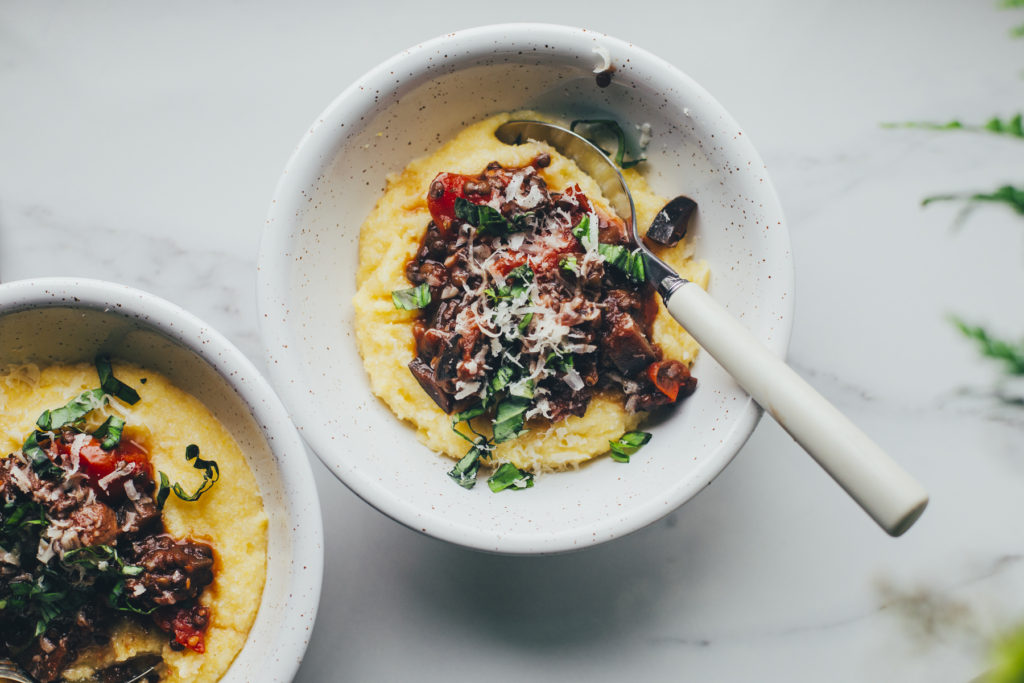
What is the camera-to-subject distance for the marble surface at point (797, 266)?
125 inches

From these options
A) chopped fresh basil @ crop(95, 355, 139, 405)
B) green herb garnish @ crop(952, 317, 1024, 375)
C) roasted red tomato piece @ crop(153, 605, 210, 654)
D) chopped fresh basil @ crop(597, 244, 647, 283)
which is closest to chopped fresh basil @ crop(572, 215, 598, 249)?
chopped fresh basil @ crop(597, 244, 647, 283)

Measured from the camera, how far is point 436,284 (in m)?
2.74

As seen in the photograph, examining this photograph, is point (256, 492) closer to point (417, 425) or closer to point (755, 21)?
point (417, 425)

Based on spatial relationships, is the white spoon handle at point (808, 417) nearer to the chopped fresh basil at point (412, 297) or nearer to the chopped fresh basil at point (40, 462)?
the chopped fresh basil at point (412, 297)

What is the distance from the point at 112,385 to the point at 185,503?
1.54 ft

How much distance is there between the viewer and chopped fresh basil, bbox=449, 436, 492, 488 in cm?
277

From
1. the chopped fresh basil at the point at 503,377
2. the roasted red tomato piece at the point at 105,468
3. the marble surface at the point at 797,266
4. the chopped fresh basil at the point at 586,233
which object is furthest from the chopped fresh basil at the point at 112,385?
the chopped fresh basil at the point at 586,233

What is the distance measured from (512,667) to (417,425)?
3.57 ft

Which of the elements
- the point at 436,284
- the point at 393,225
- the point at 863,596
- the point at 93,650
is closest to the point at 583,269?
the point at 436,284

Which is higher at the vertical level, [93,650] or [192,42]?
[192,42]

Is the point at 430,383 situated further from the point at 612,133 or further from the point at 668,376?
the point at 612,133

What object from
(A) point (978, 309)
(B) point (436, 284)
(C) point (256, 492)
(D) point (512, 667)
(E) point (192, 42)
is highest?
(E) point (192, 42)

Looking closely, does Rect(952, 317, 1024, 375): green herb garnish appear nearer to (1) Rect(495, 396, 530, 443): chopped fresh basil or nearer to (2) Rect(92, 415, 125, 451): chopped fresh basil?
(1) Rect(495, 396, 530, 443): chopped fresh basil

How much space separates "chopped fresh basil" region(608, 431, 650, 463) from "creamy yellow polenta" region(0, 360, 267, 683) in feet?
3.93
